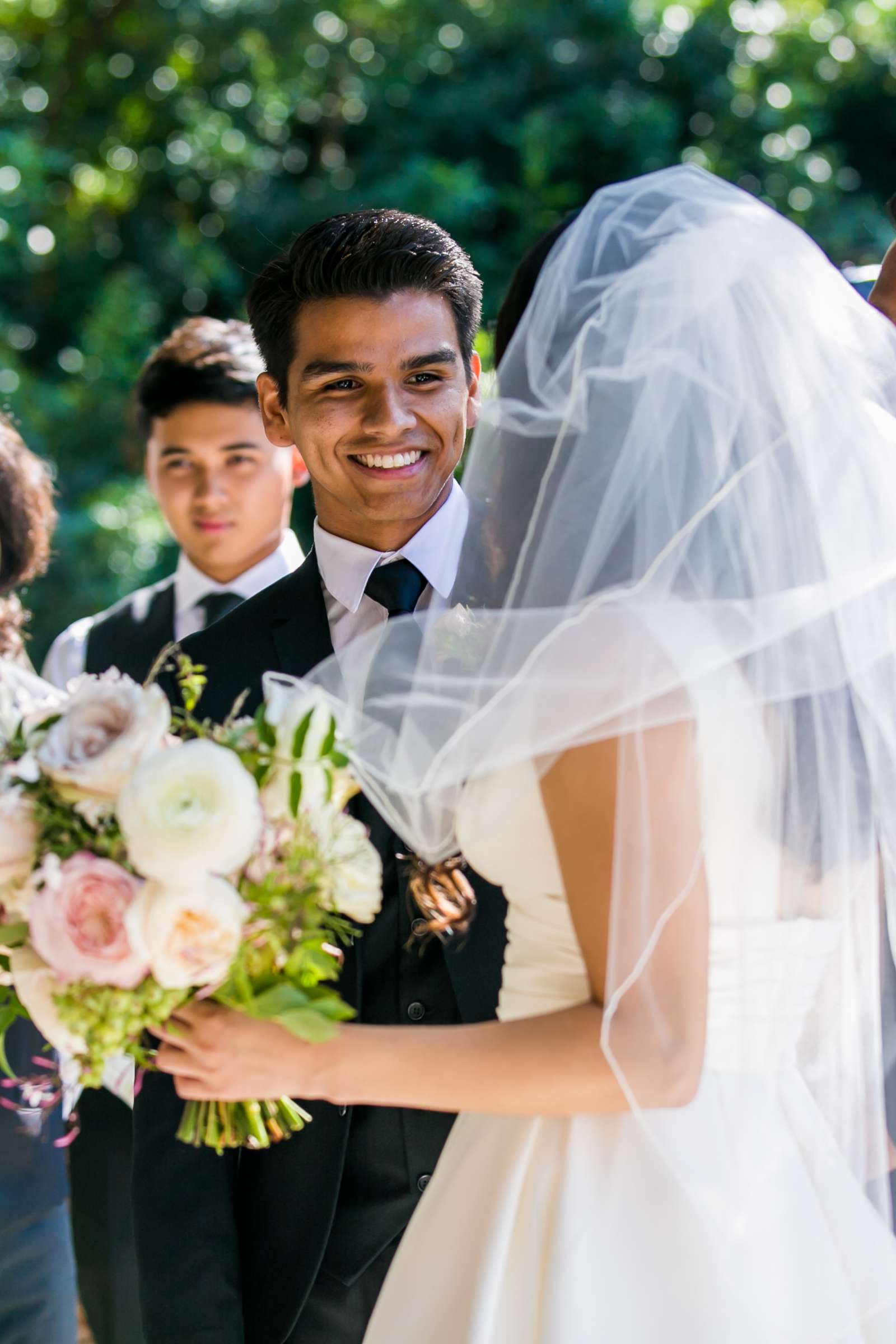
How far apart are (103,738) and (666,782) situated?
0.59 metres

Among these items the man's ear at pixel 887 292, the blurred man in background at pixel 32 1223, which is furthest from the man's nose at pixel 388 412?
the blurred man in background at pixel 32 1223

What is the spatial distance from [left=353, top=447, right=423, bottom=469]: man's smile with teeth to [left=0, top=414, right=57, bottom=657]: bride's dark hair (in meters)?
1.15

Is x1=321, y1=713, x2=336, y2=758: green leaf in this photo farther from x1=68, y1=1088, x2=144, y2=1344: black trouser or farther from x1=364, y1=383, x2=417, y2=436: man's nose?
x1=68, y1=1088, x2=144, y2=1344: black trouser

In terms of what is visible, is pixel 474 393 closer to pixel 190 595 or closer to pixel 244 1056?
pixel 244 1056

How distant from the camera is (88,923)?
146cm

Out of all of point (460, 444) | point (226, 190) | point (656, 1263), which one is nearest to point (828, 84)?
point (226, 190)

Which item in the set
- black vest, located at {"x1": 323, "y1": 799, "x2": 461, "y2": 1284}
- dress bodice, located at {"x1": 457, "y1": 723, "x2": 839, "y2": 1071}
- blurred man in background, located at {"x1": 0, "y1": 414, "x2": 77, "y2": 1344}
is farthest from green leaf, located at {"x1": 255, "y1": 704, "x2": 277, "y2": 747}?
blurred man in background, located at {"x1": 0, "y1": 414, "x2": 77, "y2": 1344}

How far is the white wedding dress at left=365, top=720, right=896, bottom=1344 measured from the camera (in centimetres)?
159

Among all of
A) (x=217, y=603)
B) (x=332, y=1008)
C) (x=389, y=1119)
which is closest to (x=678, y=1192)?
(x=332, y=1008)

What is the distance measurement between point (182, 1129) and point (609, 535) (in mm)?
849

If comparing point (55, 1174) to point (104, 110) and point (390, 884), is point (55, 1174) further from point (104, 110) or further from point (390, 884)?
point (104, 110)

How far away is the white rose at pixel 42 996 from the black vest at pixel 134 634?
217 centimetres

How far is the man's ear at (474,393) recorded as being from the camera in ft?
8.06

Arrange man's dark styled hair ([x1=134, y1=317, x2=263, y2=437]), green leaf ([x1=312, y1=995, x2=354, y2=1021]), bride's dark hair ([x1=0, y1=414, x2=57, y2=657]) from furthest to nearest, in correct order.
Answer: man's dark styled hair ([x1=134, y1=317, x2=263, y2=437]) → bride's dark hair ([x1=0, y1=414, x2=57, y2=657]) → green leaf ([x1=312, y1=995, x2=354, y2=1021])
